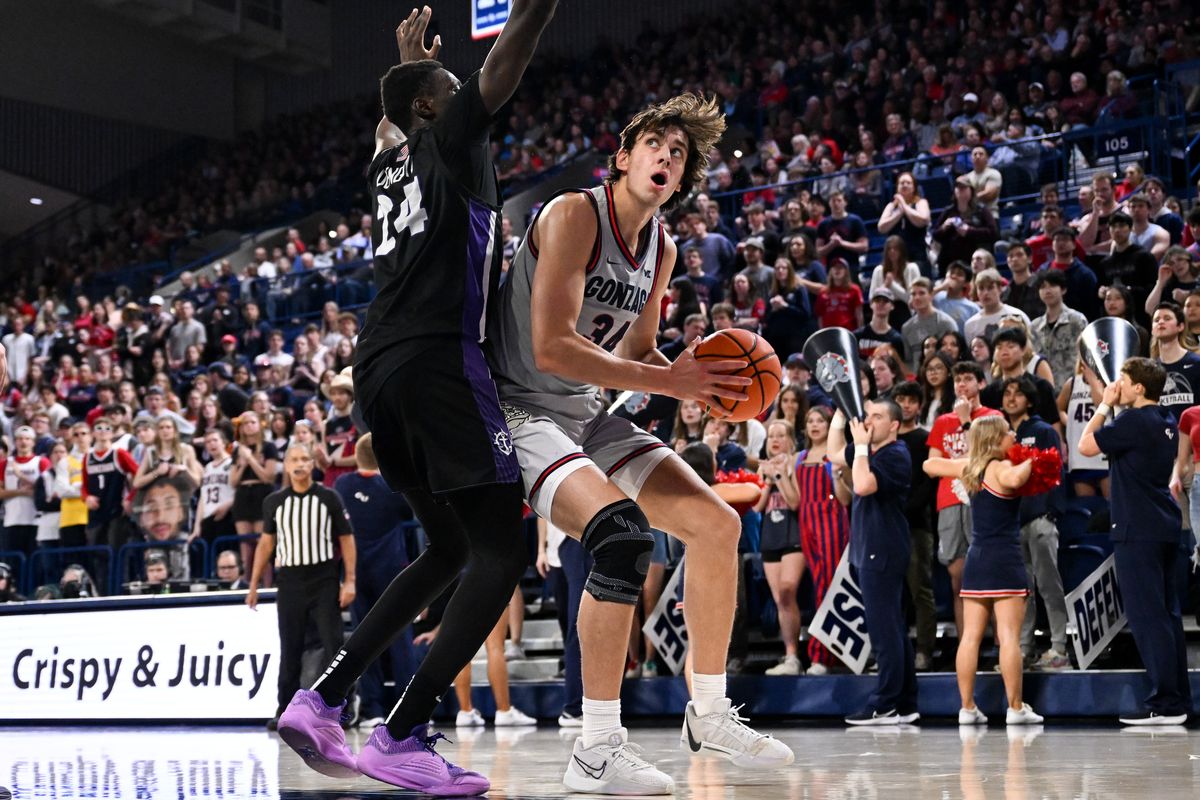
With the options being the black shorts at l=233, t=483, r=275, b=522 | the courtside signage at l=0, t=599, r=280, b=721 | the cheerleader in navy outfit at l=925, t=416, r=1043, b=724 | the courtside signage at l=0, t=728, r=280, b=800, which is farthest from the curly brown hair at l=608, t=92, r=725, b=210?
the black shorts at l=233, t=483, r=275, b=522

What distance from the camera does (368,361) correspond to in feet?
13.3

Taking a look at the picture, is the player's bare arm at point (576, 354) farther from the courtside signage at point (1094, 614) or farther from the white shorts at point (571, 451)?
the courtside signage at point (1094, 614)

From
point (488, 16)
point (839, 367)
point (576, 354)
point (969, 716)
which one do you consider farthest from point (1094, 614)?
point (488, 16)

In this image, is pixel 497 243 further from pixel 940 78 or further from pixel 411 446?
pixel 940 78

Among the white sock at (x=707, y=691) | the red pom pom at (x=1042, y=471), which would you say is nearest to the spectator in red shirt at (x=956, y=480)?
the red pom pom at (x=1042, y=471)

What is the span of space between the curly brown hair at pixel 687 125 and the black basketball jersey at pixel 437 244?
512 mm

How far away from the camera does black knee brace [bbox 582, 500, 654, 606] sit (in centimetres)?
389

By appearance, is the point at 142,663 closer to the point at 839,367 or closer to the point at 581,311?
the point at 839,367

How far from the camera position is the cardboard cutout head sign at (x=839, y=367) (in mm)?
8578

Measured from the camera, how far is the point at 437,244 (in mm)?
3971

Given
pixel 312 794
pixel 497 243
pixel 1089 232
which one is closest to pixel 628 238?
pixel 497 243

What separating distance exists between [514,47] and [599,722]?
6.25ft

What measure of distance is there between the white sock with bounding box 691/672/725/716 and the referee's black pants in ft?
17.1

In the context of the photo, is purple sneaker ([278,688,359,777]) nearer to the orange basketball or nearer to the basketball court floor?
the basketball court floor
